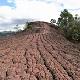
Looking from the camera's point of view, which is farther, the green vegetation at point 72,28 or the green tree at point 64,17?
the green tree at point 64,17

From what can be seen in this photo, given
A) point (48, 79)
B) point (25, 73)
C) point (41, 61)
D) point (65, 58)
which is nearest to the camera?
point (48, 79)

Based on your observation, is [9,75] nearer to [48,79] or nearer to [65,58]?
[48,79]

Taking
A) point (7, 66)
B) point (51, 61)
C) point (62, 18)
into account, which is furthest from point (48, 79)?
point (62, 18)

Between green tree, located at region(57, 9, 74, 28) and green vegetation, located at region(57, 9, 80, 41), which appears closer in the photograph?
green vegetation, located at region(57, 9, 80, 41)

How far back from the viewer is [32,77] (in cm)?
1472

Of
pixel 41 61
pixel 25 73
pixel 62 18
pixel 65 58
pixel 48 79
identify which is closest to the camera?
pixel 48 79

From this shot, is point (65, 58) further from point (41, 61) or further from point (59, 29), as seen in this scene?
point (59, 29)

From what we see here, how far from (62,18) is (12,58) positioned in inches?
1423

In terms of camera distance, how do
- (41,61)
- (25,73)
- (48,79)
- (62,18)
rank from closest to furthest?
(48,79) < (25,73) < (41,61) < (62,18)

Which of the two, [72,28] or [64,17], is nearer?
[72,28]

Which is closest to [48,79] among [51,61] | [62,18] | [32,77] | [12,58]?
[32,77]

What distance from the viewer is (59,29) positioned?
57.9 meters

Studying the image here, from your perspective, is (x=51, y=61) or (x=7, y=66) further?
(x=51, y=61)

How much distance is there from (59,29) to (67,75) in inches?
1671
